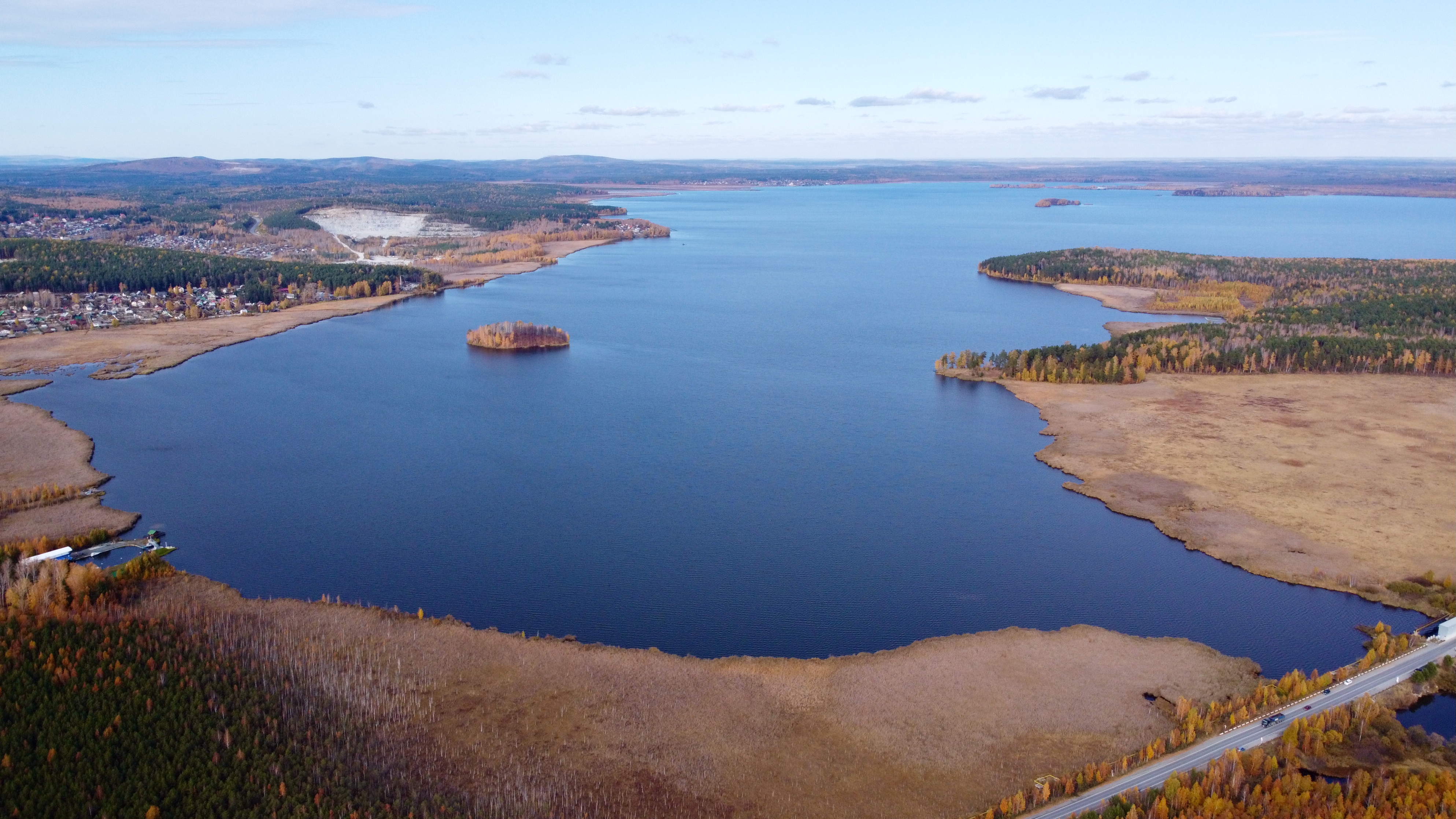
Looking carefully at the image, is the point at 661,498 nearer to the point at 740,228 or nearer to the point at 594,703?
the point at 594,703

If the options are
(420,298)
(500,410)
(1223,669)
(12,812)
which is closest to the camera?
(12,812)

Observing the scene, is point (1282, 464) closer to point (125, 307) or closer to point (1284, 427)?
point (1284, 427)

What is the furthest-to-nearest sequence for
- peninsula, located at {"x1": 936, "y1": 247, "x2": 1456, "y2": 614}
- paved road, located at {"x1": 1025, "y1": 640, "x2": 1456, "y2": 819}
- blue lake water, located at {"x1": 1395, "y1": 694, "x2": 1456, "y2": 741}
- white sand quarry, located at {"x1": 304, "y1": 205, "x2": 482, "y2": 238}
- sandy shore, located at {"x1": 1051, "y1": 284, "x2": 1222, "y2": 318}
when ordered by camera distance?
white sand quarry, located at {"x1": 304, "y1": 205, "x2": 482, "y2": 238}, sandy shore, located at {"x1": 1051, "y1": 284, "x2": 1222, "y2": 318}, peninsula, located at {"x1": 936, "y1": 247, "x2": 1456, "y2": 614}, blue lake water, located at {"x1": 1395, "y1": 694, "x2": 1456, "y2": 741}, paved road, located at {"x1": 1025, "y1": 640, "x2": 1456, "y2": 819}

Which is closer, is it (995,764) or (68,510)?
(995,764)

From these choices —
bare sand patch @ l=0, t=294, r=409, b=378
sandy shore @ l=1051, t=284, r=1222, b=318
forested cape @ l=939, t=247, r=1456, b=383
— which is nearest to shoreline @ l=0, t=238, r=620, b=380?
bare sand patch @ l=0, t=294, r=409, b=378

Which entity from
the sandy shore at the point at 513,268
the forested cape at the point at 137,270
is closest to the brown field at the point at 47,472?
the forested cape at the point at 137,270

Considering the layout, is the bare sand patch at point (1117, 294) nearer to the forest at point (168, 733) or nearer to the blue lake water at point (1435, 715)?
the blue lake water at point (1435, 715)

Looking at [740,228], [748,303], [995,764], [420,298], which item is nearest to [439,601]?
[995,764]

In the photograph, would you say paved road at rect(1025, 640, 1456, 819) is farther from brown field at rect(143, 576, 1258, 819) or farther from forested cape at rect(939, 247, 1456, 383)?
forested cape at rect(939, 247, 1456, 383)
